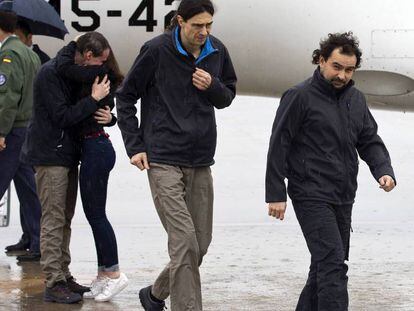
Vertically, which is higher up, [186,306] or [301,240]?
[186,306]

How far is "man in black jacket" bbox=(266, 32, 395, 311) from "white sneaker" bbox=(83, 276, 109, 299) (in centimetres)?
148

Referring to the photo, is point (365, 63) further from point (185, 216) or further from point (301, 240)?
point (185, 216)

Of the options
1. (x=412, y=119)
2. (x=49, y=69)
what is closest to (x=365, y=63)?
(x=49, y=69)

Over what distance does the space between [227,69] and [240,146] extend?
11213 millimetres

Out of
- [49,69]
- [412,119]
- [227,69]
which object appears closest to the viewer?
[227,69]

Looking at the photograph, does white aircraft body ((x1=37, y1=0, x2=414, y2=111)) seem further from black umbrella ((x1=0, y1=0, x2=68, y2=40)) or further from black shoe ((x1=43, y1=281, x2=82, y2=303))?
black shoe ((x1=43, y1=281, x2=82, y2=303))

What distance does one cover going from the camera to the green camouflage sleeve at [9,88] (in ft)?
25.4

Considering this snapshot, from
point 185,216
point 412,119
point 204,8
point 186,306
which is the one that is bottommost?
point 412,119

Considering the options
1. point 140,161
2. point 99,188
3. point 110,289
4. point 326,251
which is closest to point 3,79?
point 99,188

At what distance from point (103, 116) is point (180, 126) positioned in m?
0.86

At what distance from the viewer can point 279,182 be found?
19.4 feet

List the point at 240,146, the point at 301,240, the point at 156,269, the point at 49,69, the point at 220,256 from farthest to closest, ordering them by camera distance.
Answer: the point at 240,146, the point at 301,240, the point at 220,256, the point at 156,269, the point at 49,69

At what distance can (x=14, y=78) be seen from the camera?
7.80 metres

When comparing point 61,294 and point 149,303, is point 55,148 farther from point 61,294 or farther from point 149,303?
point 149,303
